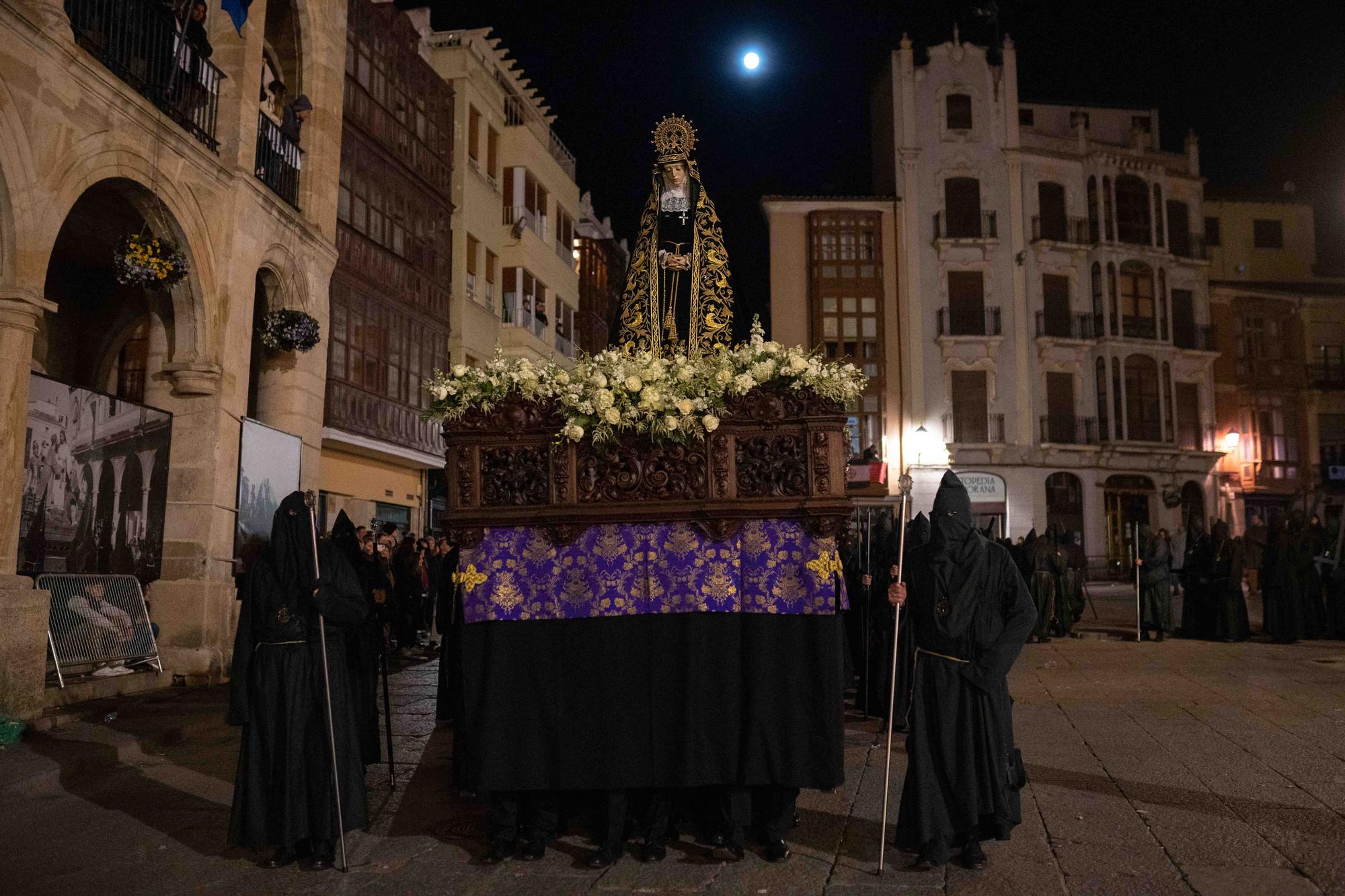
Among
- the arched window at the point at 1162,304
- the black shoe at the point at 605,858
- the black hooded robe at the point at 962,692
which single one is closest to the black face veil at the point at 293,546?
the black shoe at the point at 605,858

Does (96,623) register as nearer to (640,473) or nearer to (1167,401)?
(640,473)

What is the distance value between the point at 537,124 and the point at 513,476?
30.6m

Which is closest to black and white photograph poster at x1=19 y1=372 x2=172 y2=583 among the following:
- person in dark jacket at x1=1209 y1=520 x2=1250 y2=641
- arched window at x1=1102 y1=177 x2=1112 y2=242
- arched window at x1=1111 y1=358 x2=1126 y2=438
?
person in dark jacket at x1=1209 y1=520 x2=1250 y2=641

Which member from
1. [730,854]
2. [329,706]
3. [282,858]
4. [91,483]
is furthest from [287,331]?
[730,854]

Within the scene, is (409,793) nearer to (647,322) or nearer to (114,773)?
(114,773)

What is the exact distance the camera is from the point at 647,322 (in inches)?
299

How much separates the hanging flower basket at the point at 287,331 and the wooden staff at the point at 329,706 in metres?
9.22

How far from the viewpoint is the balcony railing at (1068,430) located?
37.9 m

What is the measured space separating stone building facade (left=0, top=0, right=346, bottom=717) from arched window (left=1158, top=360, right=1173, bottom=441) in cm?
3261

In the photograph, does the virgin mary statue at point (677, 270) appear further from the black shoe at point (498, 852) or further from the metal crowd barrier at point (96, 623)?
the metal crowd barrier at point (96, 623)

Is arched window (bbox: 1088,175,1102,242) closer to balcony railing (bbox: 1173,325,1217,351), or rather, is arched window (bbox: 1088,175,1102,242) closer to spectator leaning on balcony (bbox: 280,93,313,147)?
balcony railing (bbox: 1173,325,1217,351)

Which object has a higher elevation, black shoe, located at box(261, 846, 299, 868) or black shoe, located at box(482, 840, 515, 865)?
black shoe, located at box(482, 840, 515, 865)

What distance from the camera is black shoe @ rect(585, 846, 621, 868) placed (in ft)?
17.9

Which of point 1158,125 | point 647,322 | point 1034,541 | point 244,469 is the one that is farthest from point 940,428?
point 647,322
